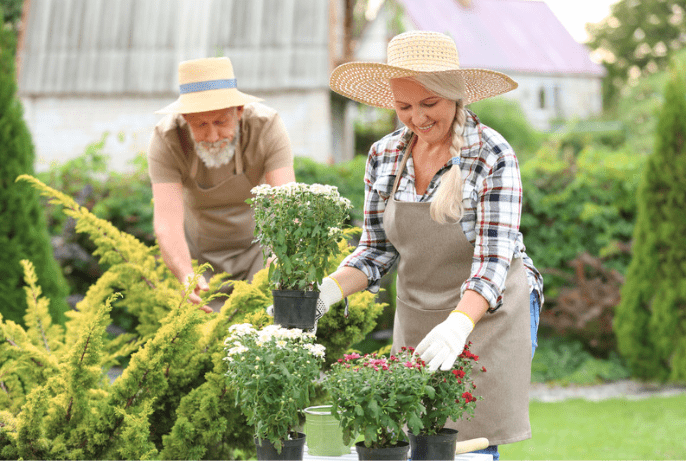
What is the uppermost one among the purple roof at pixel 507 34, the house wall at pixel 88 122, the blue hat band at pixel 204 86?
the purple roof at pixel 507 34

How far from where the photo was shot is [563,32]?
89.8 ft

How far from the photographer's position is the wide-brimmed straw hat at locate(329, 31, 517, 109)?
222 cm

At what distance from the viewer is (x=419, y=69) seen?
219 cm

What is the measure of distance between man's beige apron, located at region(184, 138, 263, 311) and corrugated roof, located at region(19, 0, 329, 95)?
10.2 m

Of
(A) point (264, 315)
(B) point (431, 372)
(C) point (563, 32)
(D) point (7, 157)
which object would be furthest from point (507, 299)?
(C) point (563, 32)

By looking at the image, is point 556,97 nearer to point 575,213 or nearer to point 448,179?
point 575,213

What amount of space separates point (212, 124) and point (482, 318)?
145cm

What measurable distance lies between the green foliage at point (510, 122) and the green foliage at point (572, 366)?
1139 cm

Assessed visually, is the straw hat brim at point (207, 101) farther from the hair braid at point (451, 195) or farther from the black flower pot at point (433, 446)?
the black flower pot at point (433, 446)

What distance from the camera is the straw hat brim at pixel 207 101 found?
2963 millimetres

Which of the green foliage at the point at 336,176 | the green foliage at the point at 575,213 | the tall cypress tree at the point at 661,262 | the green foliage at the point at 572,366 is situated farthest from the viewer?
the green foliage at the point at 575,213

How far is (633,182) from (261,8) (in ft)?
28.0

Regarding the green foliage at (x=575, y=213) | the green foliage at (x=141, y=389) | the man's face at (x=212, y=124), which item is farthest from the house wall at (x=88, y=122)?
the green foliage at (x=141, y=389)

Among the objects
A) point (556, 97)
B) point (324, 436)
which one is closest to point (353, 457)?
point (324, 436)
